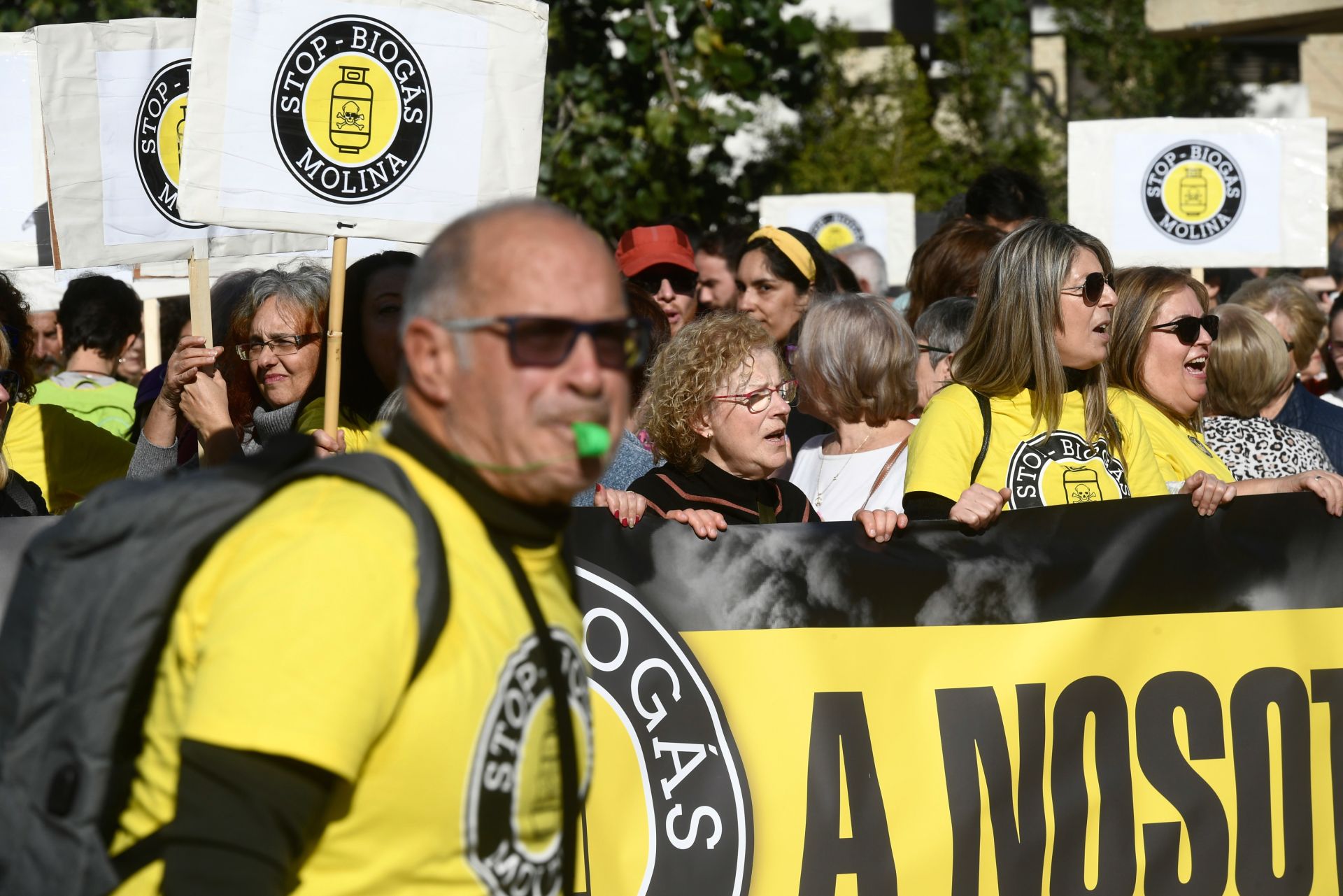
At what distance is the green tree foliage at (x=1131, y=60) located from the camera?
15984 mm

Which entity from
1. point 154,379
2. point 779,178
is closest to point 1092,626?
point 154,379

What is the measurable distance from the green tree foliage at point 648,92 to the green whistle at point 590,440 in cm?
1011

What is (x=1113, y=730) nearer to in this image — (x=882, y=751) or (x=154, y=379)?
(x=882, y=751)

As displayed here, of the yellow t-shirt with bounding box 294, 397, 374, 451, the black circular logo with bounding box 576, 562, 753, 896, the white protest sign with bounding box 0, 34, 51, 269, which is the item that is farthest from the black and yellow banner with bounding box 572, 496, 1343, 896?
the white protest sign with bounding box 0, 34, 51, 269

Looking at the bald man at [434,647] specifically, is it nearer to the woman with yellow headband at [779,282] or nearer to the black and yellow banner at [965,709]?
the black and yellow banner at [965,709]

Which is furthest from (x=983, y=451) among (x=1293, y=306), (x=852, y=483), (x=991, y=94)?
(x=991, y=94)

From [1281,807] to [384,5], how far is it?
3.04 meters

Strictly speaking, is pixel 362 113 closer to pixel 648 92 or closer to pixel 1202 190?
pixel 1202 190

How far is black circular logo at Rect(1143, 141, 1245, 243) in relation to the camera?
7035 mm

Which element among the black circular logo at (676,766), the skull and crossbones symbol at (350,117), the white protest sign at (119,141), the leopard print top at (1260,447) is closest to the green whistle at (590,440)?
the black circular logo at (676,766)

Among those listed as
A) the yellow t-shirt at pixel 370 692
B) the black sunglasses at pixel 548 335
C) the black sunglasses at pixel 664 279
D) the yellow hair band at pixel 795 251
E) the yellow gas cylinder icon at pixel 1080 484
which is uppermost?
the yellow hair band at pixel 795 251

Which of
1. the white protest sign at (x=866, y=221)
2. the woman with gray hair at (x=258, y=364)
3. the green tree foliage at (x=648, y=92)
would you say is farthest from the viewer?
the green tree foliage at (x=648, y=92)

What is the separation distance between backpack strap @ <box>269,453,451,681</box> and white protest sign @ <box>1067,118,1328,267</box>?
230 inches

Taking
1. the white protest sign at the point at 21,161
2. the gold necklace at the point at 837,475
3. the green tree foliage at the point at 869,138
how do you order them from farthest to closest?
the green tree foliage at the point at 869,138
the white protest sign at the point at 21,161
the gold necklace at the point at 837,475
